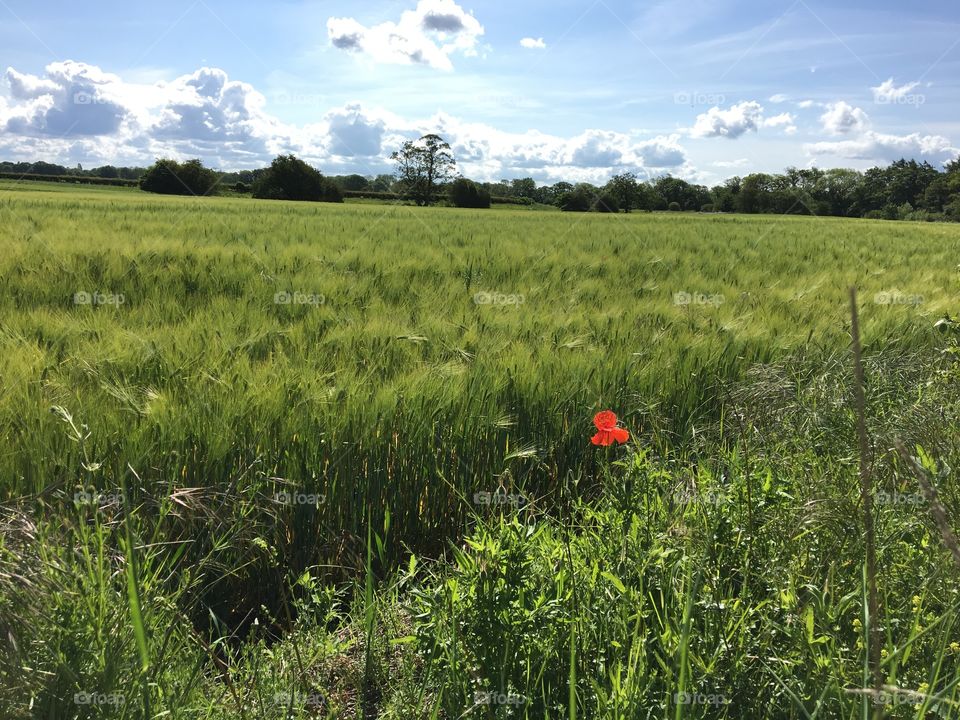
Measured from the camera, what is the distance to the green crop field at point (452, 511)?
131cm

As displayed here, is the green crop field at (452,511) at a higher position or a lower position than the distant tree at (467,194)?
lower

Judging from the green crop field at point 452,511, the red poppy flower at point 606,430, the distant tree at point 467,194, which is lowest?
the green crop field at point 452,511

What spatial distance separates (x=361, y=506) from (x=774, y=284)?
5519 mm

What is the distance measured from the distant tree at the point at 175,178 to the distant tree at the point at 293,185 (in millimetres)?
6059

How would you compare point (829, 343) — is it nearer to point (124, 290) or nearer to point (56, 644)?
point (56, 644)

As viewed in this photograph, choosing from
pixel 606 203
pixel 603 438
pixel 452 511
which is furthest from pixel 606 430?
pixel 606 203

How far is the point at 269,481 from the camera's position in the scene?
203 centimetres

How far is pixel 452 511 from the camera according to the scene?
2.43 m

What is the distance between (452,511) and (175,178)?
2263 inches

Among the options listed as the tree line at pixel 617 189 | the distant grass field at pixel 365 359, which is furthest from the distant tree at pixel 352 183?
the distant grass field at pixel 365 359

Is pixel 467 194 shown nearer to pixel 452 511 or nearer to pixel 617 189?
pixel 617 189

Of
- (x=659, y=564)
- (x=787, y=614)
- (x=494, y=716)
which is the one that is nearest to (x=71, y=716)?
(x=494, y=716)

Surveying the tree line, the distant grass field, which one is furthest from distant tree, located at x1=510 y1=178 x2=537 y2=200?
the distant grass field

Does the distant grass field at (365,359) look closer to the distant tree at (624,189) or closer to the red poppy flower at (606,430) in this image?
the red poppy flower at (606,430)
